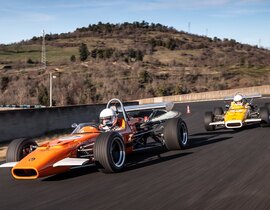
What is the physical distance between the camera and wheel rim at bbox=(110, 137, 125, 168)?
953cm

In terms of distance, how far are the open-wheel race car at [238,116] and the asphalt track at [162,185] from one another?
14.4 feet

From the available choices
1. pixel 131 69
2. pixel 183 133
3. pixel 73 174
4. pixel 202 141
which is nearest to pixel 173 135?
pixel 183 133

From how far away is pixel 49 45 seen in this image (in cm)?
13150

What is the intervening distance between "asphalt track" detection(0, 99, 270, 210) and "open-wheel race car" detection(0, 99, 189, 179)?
0.94 feet

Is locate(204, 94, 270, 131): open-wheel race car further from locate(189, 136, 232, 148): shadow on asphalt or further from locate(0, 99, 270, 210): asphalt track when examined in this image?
locate(0, 99, 270, 210): asphalt track

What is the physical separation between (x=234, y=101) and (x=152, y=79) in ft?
203

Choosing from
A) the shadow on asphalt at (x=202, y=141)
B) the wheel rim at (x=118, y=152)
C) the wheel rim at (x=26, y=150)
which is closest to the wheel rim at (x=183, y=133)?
the shadow on asphalt at (x=202, y=141)

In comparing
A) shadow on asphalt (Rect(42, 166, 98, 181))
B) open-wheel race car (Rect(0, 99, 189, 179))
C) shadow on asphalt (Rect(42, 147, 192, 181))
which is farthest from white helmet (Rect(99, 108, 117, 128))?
shadow on asphalt (Rect(42, 166, 98, 181))

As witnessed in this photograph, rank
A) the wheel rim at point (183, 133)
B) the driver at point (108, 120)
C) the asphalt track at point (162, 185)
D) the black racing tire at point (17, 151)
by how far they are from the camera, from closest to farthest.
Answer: the asphalt track at point (162, 185) < the black racing tire at point (17, 151) < the driver at point (108, 120) < the wheel rim at point (183, 133)

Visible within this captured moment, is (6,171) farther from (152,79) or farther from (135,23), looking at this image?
(135,23)

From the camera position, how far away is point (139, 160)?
10.9 meters

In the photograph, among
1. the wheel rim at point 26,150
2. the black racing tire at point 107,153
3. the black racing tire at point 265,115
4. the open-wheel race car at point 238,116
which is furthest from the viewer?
the black racing tire at point 265,115

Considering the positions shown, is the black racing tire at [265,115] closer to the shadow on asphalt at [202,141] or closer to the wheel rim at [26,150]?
the shadow on asphalt at [202,141]

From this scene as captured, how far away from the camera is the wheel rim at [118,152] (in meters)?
9.53
